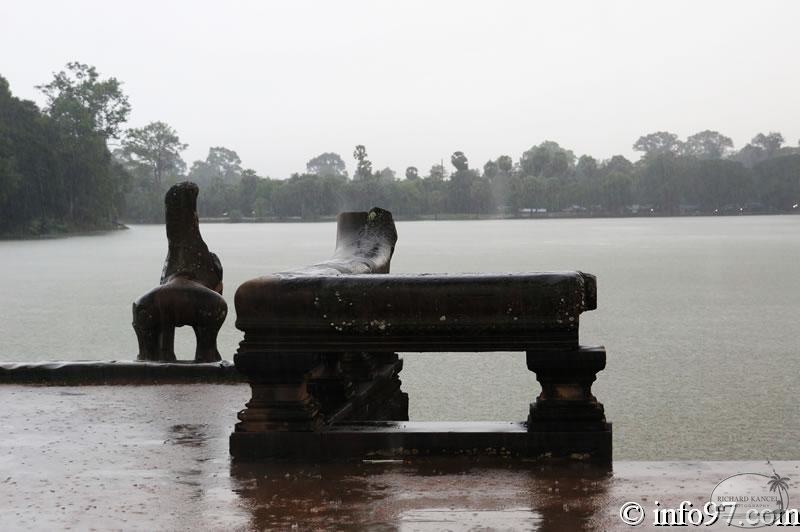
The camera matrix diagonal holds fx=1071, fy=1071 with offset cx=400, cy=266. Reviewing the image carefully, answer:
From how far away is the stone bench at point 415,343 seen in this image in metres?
3.65

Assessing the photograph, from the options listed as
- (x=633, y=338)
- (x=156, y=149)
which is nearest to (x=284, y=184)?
(x=156, y=149)

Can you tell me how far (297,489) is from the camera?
11.1 ft

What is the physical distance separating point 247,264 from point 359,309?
41.4 metres

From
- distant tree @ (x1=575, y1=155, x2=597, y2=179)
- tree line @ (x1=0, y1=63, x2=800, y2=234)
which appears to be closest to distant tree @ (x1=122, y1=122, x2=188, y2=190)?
tree line @ (x1=0, y1=63, x2=800, y2=234)

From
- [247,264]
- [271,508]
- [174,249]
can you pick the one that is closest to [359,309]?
[271,508]

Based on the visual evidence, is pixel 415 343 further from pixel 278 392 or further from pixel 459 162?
pixel 459 162

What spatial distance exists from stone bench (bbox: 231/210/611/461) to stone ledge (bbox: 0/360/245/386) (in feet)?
7.34

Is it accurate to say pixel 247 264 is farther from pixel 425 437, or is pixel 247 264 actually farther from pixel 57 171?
pixel 425 437

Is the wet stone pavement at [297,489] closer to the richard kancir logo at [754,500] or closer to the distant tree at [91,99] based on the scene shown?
the richard kancir logo at [754,500]

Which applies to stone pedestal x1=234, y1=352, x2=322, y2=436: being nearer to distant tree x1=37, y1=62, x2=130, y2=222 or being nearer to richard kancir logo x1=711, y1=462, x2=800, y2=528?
richard kancir logo x1=711, y1=462, x2=800, y2=528

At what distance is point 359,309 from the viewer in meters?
3.71

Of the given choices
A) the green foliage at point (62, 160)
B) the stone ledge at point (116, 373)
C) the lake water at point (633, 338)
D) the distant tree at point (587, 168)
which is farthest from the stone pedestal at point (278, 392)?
the distant tree at point (587, 168)

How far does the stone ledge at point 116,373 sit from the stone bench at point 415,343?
224cm

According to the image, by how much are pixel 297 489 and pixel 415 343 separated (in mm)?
662
